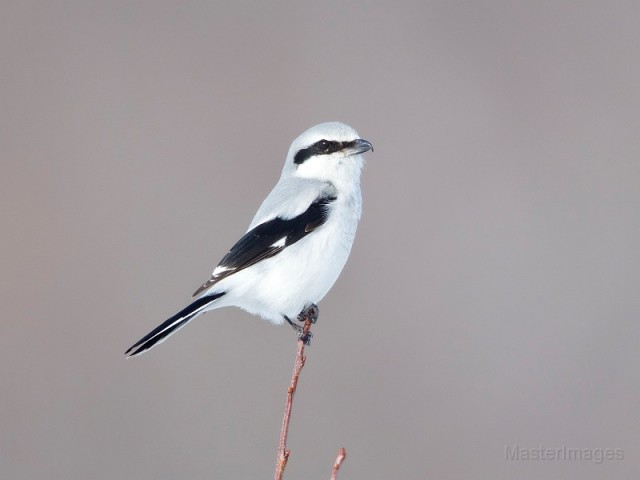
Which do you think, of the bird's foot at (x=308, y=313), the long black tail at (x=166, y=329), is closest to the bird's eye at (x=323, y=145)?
the bird's foot at (x=308, y=313)

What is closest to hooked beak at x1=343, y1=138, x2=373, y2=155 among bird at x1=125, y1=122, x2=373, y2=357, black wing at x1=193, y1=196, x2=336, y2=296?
bird at x1=125, y1=122, x2=373, y2=357

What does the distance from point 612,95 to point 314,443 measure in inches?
101

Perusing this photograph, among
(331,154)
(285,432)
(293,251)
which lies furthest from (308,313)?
(285,432)

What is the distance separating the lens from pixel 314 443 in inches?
136

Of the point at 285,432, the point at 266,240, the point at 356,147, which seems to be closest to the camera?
the point at 285,432

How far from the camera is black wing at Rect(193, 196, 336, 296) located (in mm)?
2029

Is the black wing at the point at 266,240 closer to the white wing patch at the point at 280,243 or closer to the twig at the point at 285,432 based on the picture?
the white wing patch at the point at 280,243

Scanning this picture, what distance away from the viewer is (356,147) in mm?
2240

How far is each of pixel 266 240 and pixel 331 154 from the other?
0.35m

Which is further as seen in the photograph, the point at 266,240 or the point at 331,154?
the point at 331,154

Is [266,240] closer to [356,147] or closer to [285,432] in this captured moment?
[356,147]

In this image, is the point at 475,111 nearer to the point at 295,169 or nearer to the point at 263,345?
the point at 263,345

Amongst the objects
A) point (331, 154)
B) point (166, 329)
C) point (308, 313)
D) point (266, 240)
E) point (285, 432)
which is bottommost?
point (285, 432)

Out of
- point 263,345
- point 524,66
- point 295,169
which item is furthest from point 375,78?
point 295,169
